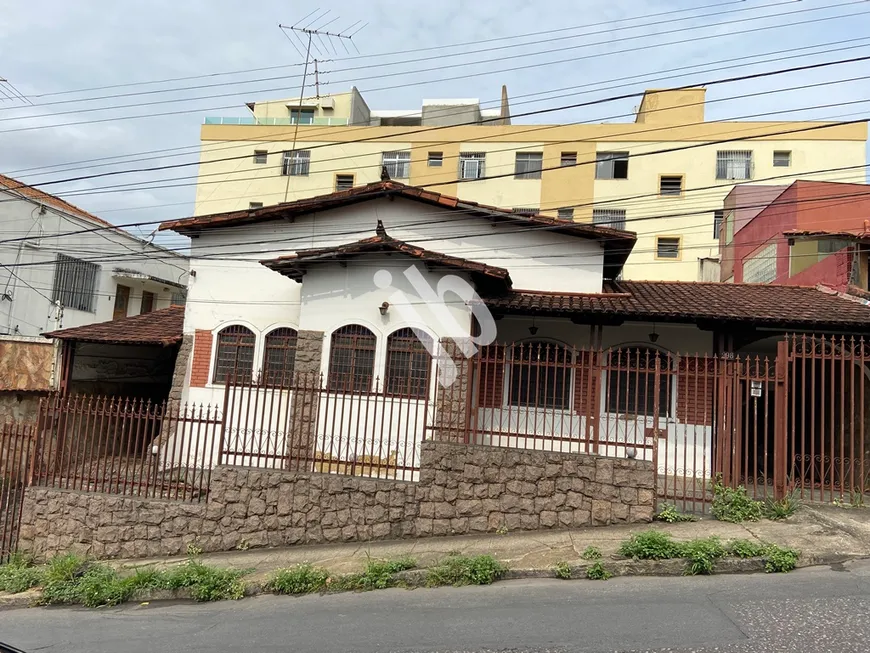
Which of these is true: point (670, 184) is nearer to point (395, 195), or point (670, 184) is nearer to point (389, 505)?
point (395, 195)

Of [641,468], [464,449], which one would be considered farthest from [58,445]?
[641,468]

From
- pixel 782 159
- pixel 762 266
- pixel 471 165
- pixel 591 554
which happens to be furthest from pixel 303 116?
pixel 591 554

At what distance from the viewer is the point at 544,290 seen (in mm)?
11797

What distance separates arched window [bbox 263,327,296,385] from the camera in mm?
11508

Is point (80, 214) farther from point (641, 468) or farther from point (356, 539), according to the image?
point (641, 468)

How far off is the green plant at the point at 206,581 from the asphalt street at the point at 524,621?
0.15m

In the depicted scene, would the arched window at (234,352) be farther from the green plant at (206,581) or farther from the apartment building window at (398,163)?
the apartment building window at (398,163)

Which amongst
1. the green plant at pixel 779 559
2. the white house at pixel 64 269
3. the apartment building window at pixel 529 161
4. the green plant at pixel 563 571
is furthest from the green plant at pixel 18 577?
the apartment building window at pixel 529 161

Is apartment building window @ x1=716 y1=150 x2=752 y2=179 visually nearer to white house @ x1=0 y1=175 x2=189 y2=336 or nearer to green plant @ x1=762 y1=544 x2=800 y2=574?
white house @ x1=0 y1=175 x2=189 y2=336

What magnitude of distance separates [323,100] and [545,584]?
110 ft

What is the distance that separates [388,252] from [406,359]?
183cm

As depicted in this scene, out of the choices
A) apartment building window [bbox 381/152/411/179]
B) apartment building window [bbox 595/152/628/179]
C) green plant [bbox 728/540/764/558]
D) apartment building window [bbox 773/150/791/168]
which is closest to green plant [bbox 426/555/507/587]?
green plant [bbox 728/540/764/558]

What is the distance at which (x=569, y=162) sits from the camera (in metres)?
29.8

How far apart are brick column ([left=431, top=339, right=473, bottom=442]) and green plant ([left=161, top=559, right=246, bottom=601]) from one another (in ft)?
9.15
